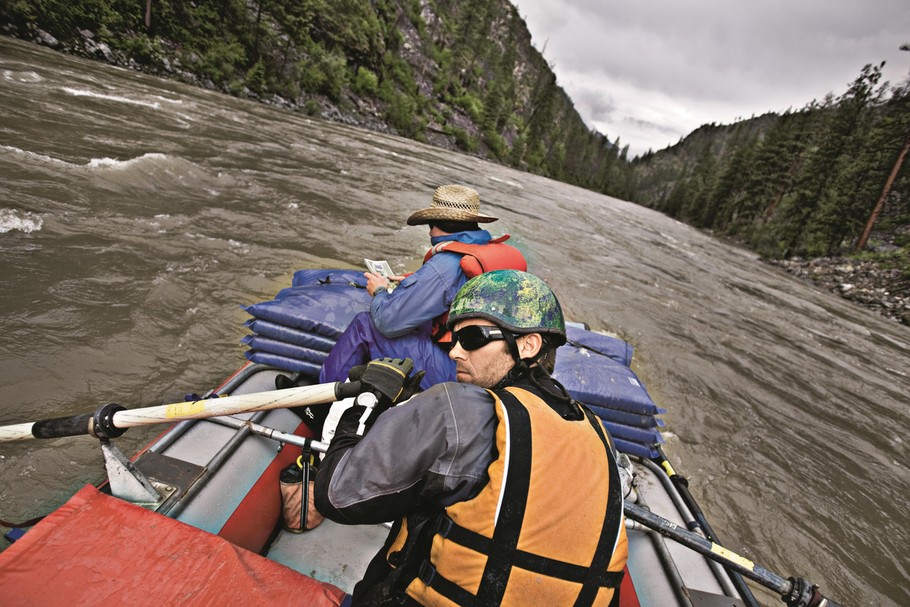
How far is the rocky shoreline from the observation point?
17.4m

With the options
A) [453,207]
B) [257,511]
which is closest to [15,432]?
[257,511]

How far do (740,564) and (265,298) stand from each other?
5501mm

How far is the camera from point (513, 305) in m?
1.66

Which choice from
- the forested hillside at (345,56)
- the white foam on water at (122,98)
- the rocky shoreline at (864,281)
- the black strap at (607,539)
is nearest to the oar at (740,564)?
the black strap at (607,539)

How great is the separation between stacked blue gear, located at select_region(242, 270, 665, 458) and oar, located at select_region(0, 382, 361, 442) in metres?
1.31

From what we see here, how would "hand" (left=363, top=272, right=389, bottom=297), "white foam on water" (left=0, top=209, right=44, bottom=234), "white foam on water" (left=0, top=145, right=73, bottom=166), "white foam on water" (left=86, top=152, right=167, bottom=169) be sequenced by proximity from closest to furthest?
"hand" (left=363, top=272, right=389, bottom=297) → "white foam on water" (left=0, top=209, right=44, bottom=234) → "white foam on water" (left=0, top=145, right=73, bottom=166) → "white foam on water" (left=86, top=152, right=167, bottom=169)

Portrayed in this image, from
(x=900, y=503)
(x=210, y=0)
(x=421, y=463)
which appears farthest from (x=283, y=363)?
(x=210, y=0)

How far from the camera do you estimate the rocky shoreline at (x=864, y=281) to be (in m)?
17.4

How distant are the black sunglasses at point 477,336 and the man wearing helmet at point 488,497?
26 cm

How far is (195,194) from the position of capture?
7.91 metres

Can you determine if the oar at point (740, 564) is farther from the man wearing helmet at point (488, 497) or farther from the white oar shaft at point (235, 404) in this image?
the white oar shaft at point (235, 404)

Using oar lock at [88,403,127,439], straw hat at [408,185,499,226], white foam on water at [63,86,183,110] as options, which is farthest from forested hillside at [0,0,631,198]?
oar lock at [88,403,127,439]

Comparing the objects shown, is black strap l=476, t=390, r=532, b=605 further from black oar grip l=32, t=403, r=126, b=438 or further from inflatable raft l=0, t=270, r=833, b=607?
black oar grip l=32, t=403, r=126, b=438

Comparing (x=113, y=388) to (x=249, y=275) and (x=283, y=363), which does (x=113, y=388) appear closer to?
(x=283, y=363)
